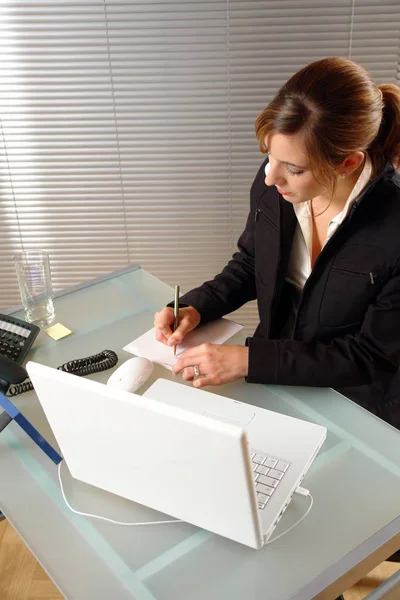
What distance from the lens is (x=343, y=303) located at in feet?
4.46

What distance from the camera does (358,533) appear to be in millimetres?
912

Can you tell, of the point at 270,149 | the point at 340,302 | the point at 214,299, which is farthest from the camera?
the point at 214,299

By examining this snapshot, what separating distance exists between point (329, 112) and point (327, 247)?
301mm

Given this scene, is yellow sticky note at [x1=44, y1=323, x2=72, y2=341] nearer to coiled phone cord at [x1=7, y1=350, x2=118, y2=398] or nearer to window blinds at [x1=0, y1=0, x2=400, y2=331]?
coiled phone cord at [x1=7, y1=350, x2=118, y2=398]

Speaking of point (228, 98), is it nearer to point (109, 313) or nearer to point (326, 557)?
point (109, 313)

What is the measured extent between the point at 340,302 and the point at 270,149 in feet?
1.24

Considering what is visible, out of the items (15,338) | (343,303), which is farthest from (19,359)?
(343,303)

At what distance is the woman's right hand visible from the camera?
4.37 feet

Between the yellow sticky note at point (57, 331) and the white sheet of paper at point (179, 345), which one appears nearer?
the white sheet of paper at point (179, 345)

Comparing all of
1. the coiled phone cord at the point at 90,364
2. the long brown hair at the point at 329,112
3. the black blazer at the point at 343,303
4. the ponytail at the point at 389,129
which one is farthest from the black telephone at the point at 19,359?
the ponytail at the point at 389,129

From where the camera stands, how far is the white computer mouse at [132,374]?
1197 mm

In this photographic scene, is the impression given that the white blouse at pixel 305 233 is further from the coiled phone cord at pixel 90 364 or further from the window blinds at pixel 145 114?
the window blinds at pixel 145 114

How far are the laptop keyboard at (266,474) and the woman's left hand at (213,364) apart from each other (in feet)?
0.68

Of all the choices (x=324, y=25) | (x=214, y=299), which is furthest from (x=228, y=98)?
(x=214, y=299)
